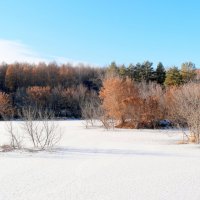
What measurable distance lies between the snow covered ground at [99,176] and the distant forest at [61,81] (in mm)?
37816

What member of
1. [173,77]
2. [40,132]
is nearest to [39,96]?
[173,77]

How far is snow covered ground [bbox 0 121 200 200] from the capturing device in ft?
27.8

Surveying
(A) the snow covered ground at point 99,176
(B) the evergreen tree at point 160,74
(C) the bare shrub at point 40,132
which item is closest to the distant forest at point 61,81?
(B) the evergreen tree at point 160,74

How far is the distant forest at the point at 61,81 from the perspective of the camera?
62031mm

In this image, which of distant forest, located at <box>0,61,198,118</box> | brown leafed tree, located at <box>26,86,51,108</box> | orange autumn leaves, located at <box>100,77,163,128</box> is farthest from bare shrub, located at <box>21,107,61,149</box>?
brown leafed tree, located at <box>26,86,51,108</box>

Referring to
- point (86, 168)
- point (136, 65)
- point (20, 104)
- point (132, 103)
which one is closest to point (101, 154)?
point (86, 168)

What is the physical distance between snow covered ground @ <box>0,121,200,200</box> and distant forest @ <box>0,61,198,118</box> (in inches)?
1489

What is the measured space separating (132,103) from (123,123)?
244cm

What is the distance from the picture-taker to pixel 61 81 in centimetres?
7862

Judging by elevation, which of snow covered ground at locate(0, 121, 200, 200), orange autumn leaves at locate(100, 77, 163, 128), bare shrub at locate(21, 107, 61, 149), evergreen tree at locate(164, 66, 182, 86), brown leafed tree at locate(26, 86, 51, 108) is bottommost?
snow covered ground at locate(0, 121, 200, 200)

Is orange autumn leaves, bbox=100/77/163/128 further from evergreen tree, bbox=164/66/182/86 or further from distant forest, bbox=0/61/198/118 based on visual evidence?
evergreen tree, bbox=164/66/182/86

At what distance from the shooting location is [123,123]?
37.0 m

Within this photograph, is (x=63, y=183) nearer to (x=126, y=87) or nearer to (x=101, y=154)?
(x=101, y=154)

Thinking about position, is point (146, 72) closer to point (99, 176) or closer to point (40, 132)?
point (40, 132)
